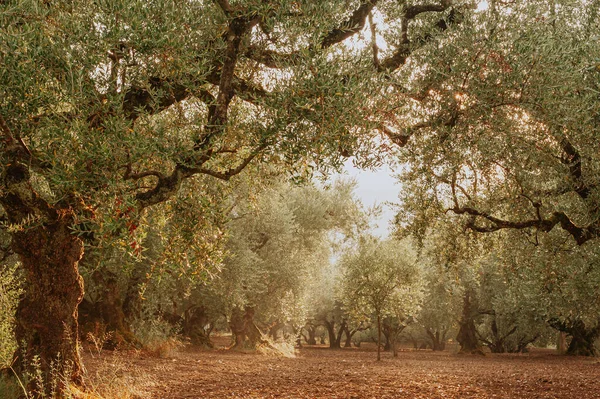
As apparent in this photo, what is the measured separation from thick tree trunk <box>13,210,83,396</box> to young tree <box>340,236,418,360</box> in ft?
74.3

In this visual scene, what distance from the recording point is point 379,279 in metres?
30.2

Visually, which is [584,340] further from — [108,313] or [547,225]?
[108,313]

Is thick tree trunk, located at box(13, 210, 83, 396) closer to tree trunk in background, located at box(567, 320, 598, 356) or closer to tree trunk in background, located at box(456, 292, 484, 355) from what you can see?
tree trunk in background, located at box(567, 320, 598, 356)

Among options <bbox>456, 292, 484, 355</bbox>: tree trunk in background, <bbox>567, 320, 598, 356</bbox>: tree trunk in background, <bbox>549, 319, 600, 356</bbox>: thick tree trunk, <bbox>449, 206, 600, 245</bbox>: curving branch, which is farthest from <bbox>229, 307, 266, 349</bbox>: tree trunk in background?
<bbox>567, 320, 598, 356</bbox>: tree trunk in background

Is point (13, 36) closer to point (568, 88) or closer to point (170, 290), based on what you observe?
point (568, 88)

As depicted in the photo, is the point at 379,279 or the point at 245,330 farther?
the point at 245,330

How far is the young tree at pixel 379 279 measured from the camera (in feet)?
99.2

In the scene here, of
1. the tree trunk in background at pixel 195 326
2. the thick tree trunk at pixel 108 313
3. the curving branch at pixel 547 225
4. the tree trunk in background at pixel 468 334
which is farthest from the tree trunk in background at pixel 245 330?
the curving branch at pixel 547 225

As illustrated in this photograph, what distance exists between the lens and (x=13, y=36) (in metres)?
7.11

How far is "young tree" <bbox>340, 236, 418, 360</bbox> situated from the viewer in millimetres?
30250

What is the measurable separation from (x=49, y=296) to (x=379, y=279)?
76.5ft

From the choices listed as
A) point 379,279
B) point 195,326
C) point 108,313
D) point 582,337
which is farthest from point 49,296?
point 582,337

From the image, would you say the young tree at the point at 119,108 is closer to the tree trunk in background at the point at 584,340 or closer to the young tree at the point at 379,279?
the young tree at the point at 379,279

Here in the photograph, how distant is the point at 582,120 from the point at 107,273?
2155 cm
